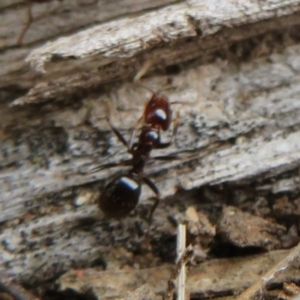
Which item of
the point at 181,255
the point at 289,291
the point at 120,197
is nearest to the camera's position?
the point at 289,291

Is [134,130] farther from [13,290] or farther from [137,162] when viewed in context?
[13,290]

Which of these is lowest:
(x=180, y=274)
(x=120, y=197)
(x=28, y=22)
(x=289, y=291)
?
(x=289, y=291)

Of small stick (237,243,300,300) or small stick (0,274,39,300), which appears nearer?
small stick (237,243,300,300)

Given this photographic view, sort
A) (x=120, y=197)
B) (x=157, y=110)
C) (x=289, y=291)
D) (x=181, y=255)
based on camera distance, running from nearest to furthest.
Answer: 1. (x=289, y=291)
2. (x=181, y=255)
3. (x=120, y=197)
4. (x=157, y=110)

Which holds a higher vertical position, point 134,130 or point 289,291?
point 134,130

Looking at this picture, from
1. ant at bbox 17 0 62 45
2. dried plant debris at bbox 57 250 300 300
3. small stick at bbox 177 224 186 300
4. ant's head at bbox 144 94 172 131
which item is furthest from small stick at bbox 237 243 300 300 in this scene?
ant at bbox 17 0 62 45

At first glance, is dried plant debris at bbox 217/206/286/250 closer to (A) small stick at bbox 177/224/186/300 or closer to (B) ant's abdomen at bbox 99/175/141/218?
(A) small stick at bbox 177/224/186/300

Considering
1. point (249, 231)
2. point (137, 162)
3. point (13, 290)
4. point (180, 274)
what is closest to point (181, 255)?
point (180, 274)

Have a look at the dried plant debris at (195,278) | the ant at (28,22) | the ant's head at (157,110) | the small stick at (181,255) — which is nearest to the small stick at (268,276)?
the dried plant debris at (195,278)
